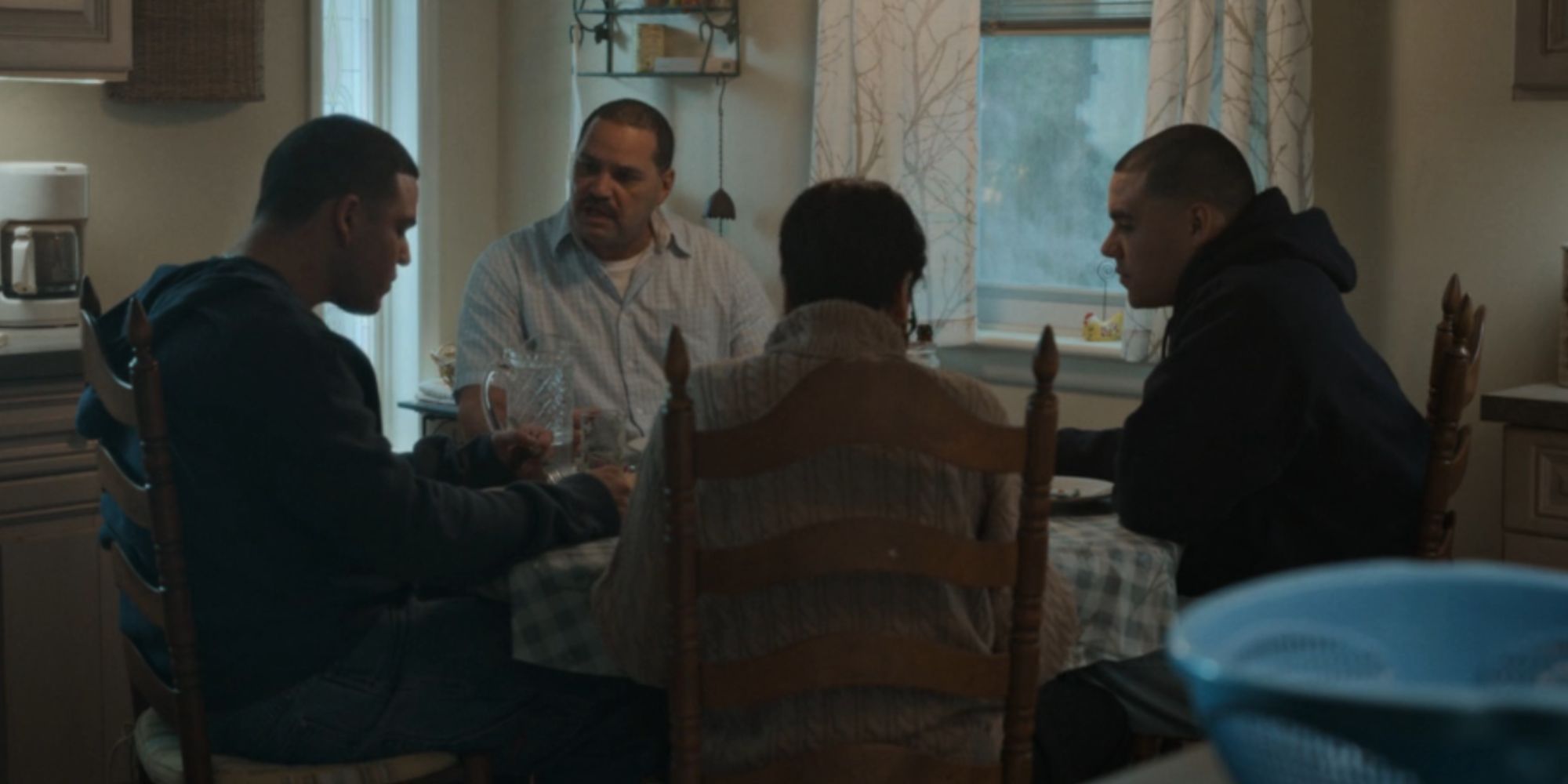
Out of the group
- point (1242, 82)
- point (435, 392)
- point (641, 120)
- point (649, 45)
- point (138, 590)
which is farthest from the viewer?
point (649, 45)

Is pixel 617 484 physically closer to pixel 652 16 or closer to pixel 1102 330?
pixel 1102 330

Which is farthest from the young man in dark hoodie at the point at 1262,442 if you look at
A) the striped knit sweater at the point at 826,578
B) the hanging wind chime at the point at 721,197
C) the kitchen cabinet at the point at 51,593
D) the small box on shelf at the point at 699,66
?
the small box on shelf at the point at 699,66

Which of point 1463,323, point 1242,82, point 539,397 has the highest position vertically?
point 1242,82

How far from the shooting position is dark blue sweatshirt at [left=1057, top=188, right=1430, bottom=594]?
2.16m

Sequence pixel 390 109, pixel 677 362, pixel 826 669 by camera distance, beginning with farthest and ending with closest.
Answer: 1. pixel 390 109
2. pixel 826 669
3. pixel 677 362

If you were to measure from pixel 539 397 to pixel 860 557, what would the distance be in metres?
0.75

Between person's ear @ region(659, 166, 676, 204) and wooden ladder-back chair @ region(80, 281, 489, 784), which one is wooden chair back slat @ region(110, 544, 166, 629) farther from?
person's ear @ region(659, 166, 676, 204)

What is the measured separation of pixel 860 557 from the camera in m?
1.73

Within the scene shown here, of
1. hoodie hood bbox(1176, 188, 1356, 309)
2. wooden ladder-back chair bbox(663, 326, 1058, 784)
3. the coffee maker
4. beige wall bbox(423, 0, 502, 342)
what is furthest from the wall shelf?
wooden ladder-back chair bbox(663, 326, 1058, 784)

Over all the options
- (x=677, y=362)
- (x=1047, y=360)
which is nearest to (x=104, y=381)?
(x=677, y=362)

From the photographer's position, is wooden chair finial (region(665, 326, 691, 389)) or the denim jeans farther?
the denim jeans

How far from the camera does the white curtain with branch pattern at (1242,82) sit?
353cm

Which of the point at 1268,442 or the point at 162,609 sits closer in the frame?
the point at 162,609

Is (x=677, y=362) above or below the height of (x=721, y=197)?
below
